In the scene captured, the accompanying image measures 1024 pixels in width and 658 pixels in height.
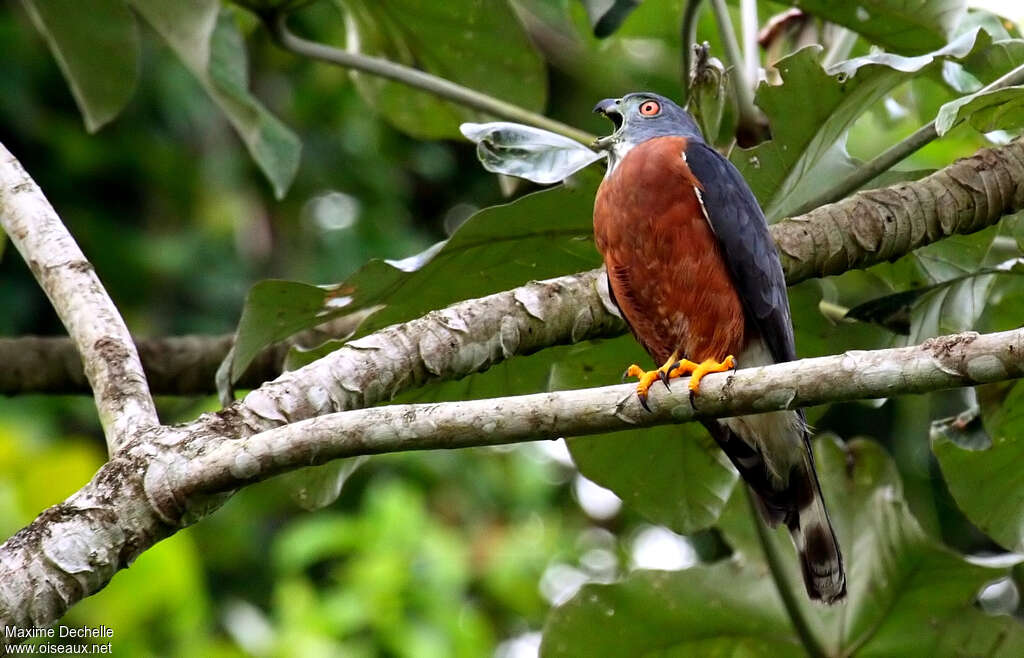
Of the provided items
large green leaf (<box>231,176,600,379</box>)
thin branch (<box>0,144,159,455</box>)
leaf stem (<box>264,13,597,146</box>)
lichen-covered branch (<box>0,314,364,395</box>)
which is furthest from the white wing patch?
thin branch (<box>0,144,159,455</box>)

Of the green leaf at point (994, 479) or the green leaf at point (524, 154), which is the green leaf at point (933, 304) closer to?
the green leaf at point (994, 479)

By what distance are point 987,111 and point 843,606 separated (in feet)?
4.64

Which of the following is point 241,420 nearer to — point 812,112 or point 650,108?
point 812,112

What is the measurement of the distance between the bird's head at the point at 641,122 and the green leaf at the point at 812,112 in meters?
0.24

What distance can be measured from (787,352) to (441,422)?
46.7 inches

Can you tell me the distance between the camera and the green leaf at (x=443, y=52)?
3.79 metres

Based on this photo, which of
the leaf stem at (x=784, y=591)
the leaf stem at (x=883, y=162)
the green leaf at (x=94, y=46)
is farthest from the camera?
the green leaf at (x=94, y=46)

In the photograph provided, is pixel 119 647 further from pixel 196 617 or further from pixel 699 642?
pixel 699 642

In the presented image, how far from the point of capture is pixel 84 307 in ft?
7.51

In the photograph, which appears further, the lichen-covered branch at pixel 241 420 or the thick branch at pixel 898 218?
the thick branch at pixel 898 218

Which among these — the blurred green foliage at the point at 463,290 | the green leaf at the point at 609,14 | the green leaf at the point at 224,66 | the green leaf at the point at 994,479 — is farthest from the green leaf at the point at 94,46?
the green leaf at the point at 994,479

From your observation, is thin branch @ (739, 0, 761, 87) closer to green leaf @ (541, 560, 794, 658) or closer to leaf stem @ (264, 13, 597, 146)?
leaf stem @ (264, 13, 597, 146)

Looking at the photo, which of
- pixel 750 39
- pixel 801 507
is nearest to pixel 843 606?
pixel 801 507

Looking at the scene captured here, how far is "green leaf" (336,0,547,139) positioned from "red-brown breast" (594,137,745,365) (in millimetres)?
1151
